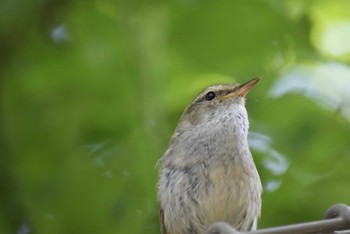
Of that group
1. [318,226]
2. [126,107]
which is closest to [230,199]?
Answer: [126,107]

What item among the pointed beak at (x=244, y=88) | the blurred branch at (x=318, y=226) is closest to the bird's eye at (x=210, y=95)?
the pointed beak at (x=244, y=88)

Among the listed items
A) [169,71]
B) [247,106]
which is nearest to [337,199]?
[247,106]

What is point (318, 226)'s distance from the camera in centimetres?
280

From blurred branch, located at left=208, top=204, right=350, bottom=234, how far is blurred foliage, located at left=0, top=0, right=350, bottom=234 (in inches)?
92.6

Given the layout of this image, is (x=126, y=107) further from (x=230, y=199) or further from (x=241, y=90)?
(x=230, y=199)

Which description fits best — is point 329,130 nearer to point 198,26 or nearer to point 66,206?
point 198,26

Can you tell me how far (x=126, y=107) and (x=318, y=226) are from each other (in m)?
3.00

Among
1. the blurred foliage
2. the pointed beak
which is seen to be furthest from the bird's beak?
the blurred foliage

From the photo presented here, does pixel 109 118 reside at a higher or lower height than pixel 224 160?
higher

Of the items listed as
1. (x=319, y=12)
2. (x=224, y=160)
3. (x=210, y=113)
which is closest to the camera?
(x=224, y=160)

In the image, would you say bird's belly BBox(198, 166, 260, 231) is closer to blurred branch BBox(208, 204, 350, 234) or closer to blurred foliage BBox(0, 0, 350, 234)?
blurred foliage BBox(0, 0, 350, 234)

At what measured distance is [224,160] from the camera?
15.6ft

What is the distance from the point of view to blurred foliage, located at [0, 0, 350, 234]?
5.50m

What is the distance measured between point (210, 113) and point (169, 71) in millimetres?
562
